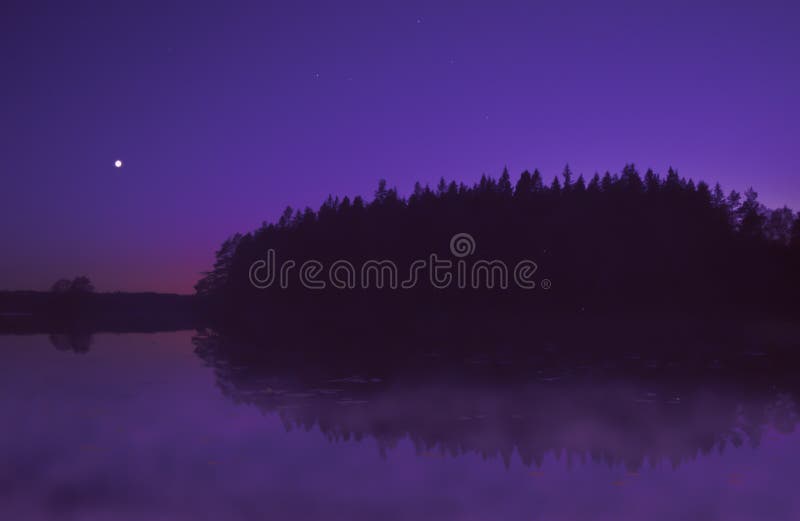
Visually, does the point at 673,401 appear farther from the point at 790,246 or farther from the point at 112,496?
the point at 790,246

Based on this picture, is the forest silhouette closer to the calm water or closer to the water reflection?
the water reflection

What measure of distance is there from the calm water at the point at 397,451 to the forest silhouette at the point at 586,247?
5611 cm

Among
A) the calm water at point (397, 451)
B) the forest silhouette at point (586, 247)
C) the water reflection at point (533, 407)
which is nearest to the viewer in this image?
the calm water at point (397, 451)

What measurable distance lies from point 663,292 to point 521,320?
19.5 m

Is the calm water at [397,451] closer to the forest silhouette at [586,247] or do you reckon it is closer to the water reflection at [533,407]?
the water reflection at [533,407]

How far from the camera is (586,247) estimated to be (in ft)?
277

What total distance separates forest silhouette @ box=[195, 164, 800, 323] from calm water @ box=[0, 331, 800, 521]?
56.1 metres

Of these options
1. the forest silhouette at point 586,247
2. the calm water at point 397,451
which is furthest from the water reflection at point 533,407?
the forest silhouette at point 586,247

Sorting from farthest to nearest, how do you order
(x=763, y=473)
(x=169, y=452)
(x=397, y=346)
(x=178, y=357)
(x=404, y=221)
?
(x=404, y=221) < (x=397, y=346) < (x=178, y=357) < (x=169, y=452) < (x=763, y=473)

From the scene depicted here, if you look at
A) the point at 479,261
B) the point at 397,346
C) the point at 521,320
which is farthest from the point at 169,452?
the point at 479,261

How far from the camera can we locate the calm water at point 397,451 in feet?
36.8

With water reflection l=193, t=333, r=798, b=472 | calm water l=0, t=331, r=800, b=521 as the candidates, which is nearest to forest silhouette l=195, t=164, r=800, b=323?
water reflection l=193, t=333, r=798, b=472

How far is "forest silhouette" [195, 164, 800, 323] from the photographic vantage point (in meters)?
78.2

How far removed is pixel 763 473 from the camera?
13.2m
